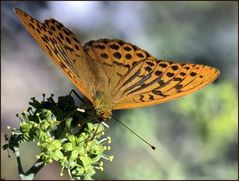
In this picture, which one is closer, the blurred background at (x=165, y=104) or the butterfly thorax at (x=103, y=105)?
the butterfly thorax at (x=103, y=105)

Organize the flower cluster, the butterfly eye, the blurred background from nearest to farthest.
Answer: the flower cluster, the butterfly eye, the blurred background

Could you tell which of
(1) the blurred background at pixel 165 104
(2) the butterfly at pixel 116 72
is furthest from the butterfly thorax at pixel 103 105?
(1) the blurred background at pixel 165 104

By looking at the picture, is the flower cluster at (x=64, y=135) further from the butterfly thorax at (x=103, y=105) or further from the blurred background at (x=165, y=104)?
the blurred background at (x=165, y=104)

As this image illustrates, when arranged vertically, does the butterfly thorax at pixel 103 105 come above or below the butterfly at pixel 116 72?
below

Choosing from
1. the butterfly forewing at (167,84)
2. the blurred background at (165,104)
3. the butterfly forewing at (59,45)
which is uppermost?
the butterfly forewing at (59,45)

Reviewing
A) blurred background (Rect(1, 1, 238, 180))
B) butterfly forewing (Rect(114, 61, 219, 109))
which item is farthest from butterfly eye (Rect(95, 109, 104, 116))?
blurred background (Rect(1, 1, 238, 180))

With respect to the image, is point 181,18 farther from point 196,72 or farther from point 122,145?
point 196,72

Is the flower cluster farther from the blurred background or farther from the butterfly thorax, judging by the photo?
the blurred background
